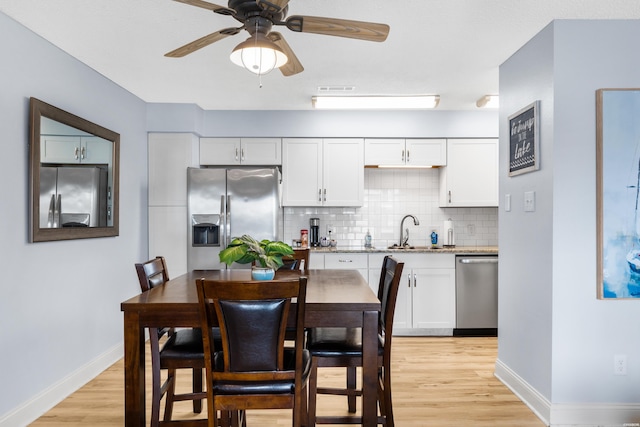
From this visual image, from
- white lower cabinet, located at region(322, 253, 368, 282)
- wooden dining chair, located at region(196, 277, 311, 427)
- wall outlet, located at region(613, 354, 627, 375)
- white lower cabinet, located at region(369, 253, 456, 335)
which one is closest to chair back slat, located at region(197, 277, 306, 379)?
wooden dining chair, located at region(196, 277, 311, 427)

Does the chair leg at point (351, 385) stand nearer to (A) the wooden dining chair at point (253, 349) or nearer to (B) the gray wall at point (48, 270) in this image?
(A) the wooden dining chair at point (253, 349)

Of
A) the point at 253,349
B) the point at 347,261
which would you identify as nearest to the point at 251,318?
the point at 253,349

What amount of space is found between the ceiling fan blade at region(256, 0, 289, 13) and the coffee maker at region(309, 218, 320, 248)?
326 centimetres

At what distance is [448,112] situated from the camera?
480 cm

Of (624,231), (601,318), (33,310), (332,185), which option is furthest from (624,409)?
(33,310)

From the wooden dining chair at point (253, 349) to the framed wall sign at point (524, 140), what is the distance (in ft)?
6.14

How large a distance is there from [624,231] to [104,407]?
3.32 metres

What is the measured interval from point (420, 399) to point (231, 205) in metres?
2.43

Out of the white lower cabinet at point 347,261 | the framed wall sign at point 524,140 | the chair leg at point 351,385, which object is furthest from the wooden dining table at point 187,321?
the white lower cabinet at point 347,261

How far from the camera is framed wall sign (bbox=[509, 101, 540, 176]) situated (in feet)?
9.12

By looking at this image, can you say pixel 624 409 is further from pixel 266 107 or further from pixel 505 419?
pixel 266 107

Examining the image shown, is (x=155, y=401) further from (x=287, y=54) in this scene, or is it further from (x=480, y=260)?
(x=480, y=260)

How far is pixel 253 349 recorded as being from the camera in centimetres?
178

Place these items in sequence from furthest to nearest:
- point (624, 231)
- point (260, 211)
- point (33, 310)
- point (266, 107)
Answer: point (266, 107) → point (260, 211) → point (33, 310) → point (624, 231)
